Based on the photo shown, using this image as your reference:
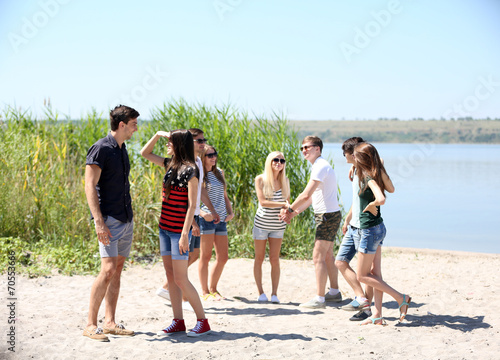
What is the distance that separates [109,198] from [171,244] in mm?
689

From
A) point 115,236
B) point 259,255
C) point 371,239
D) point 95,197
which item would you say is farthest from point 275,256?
point 95,197

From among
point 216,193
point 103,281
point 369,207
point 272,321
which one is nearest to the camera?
point 103,281

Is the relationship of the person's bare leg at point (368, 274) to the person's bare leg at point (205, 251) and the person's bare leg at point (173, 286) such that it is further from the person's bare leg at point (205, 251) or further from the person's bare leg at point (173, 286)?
the person's bare leg at point (205, 251)

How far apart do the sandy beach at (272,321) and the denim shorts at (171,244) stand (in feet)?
2.63

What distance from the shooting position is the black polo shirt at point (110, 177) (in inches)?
179

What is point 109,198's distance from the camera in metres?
4.61

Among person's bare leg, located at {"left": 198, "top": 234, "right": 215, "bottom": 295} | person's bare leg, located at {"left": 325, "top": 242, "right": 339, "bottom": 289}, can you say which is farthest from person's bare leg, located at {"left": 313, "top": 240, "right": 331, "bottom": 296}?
person's bare leg, located at {"left": 198, "top": 234, "right": 215, "bottom": 295}

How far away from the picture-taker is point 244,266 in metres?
8.27

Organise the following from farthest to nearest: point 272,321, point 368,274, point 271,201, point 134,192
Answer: point 134,192 → point 271,201 → point 272,321 → point 368,274

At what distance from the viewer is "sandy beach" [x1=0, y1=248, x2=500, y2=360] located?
4.56m

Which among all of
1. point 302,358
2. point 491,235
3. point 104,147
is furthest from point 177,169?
point 491,235

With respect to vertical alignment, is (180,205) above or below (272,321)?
above

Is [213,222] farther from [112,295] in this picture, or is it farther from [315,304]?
[112,295]

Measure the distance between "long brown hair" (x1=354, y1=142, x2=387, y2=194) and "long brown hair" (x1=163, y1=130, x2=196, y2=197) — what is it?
1684 mm
